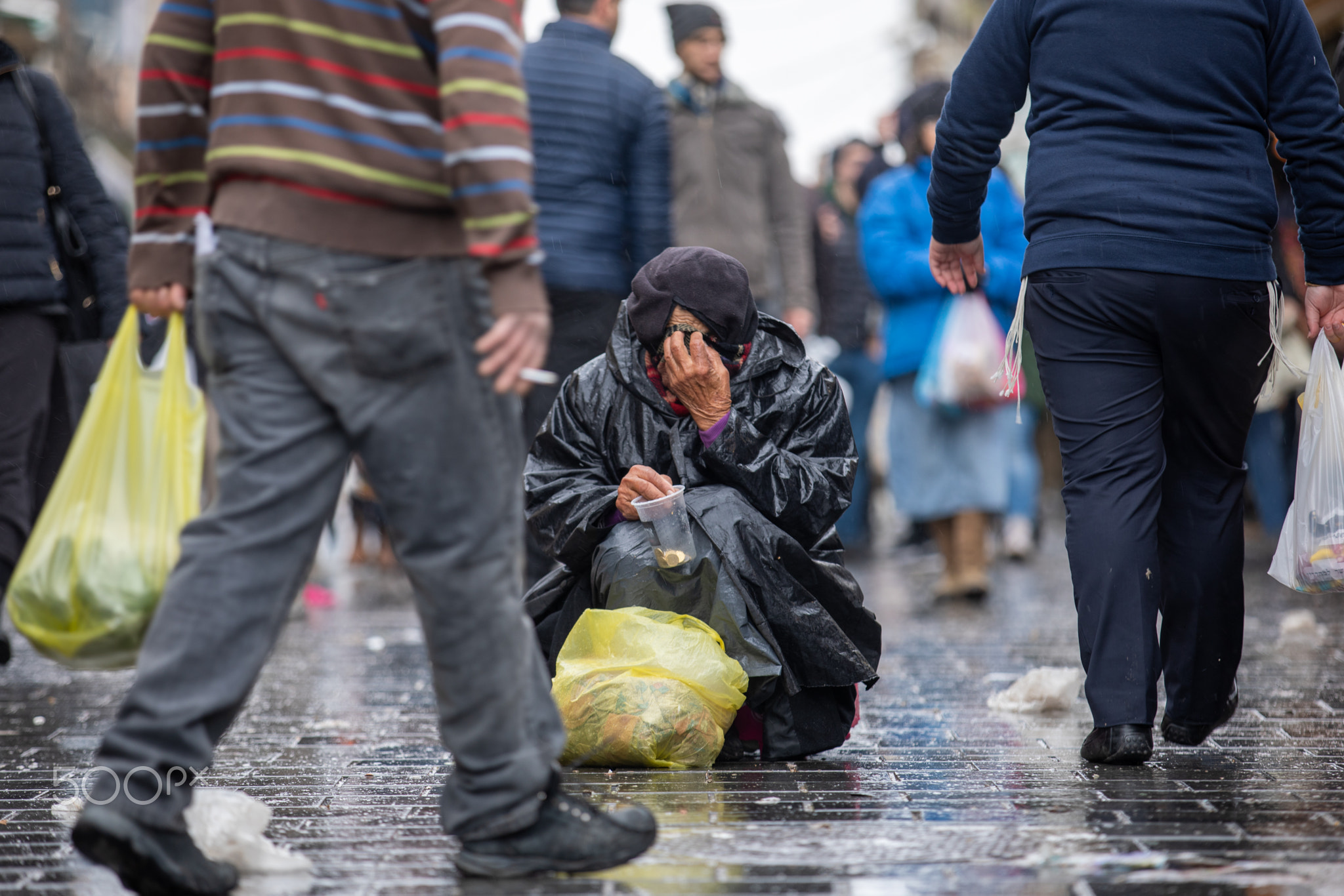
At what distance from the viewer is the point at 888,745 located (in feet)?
14.0

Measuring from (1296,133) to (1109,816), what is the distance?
5.93 feet

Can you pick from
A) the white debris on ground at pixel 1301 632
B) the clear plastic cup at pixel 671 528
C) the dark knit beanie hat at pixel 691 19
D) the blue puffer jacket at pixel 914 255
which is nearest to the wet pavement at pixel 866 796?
the white debris on ground at pixel 1301 632

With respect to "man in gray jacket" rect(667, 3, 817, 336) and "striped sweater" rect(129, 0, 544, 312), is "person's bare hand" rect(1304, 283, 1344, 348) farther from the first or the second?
"man in gray jacket" rect(667, 3, 817, 336)

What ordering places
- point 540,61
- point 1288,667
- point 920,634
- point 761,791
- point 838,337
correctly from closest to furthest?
point 761,791 < point 1288,667 < point 540,61 < point 920,634 < point 838,337

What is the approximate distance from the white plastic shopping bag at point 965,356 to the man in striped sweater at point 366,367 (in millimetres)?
5510

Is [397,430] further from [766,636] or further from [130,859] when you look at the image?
[766,636]

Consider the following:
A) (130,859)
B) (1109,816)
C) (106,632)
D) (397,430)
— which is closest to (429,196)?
(397,430)

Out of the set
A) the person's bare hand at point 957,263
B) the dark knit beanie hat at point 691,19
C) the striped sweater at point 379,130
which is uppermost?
the dark knit beanie hat at point 691,19

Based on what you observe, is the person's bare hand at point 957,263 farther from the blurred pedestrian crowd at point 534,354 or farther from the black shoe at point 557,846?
the black shoe at point 557,846

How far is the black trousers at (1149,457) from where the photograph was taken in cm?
387

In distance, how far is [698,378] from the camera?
4.09m

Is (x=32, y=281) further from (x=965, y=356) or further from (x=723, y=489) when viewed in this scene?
(x=965, y=356)

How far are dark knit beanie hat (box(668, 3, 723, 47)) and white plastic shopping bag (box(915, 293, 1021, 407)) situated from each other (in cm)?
186

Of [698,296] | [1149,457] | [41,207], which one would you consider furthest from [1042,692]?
[41,207]
